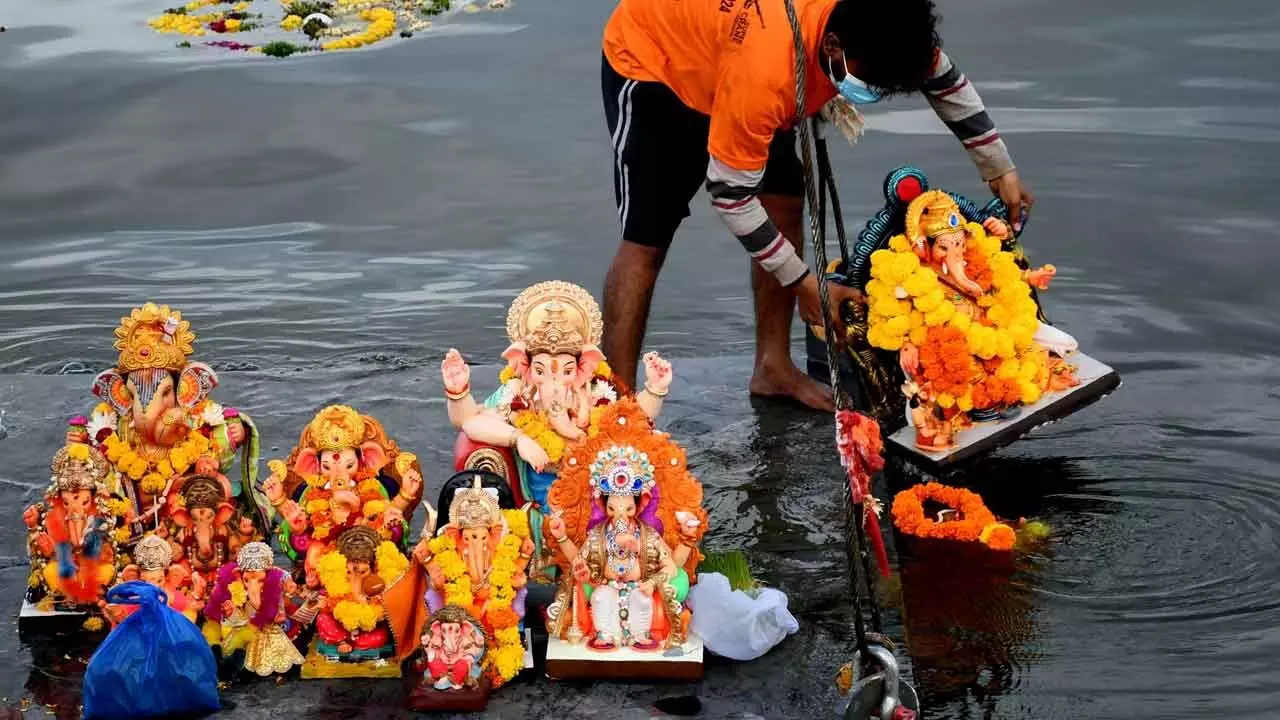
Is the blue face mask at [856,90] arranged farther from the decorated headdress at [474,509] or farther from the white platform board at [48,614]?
the white platform board at [48,614]

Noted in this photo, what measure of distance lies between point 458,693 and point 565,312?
137 cm

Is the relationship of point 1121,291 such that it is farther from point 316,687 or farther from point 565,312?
point 316,687

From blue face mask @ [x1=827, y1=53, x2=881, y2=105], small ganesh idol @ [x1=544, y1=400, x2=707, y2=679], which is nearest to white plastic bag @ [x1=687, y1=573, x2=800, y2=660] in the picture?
small ganesh idol @ [x1=544, y1=400, x2=707, y2=679]

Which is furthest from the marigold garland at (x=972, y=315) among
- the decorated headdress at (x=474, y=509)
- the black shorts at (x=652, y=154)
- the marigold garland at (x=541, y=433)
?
the decorated headdress at (x=474, y=509)

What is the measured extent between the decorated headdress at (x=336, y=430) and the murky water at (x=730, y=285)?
2.44 ft

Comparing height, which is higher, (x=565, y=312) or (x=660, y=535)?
(x=565, y=312)

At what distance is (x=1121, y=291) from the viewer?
9.41 meters

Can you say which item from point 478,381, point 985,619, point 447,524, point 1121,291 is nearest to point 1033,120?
point 1121,291

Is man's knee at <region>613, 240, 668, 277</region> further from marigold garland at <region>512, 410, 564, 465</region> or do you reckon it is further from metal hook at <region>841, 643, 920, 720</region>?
metal hook at <region>841, 643, 920, 720</region>

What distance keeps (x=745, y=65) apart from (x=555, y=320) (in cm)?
110

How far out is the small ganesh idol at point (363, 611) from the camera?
5.35 m

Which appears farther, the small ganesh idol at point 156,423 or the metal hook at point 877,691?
the small ganesh idol at point 156,423

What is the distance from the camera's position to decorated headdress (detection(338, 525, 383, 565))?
5.40 metres

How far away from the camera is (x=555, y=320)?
586 centimetres
